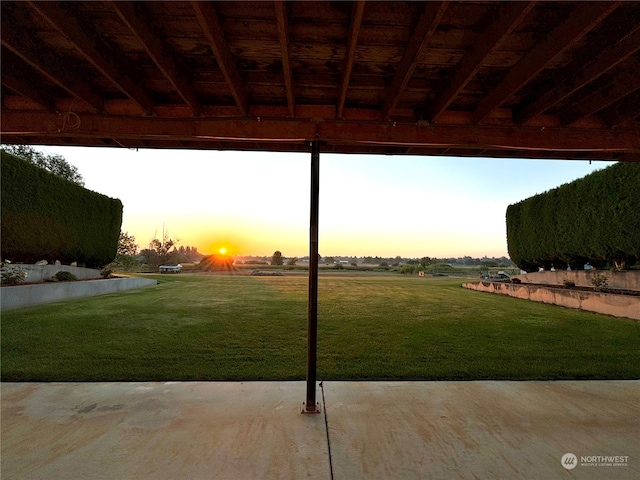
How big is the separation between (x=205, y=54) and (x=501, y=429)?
12.0ft

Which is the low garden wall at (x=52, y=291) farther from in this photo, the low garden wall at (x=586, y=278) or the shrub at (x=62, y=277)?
the low garden wall at (x=586, y=278)

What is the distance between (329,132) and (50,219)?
37.4 feet

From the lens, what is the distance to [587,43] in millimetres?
1866

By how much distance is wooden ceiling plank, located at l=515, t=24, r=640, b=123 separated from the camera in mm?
1722

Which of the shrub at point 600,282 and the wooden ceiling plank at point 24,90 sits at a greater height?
the wooden ceiling plank at point 24,90

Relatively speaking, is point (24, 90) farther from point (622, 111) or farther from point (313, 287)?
point (622, 111)

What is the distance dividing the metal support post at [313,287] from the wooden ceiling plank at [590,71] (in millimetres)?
1872

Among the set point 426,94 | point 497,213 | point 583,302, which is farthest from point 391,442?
point 497,213

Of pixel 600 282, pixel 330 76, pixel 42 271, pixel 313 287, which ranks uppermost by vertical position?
pixel 330 76

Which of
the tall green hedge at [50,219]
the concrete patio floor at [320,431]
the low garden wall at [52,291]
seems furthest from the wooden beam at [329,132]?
the tall green hedge at [50,219]

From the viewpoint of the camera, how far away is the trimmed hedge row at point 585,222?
817 centimetres

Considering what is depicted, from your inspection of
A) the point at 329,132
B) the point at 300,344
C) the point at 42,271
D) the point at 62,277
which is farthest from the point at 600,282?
the point at 42,271

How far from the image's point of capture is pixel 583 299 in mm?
7969

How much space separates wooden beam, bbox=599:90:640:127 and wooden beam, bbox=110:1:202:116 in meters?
3.58
